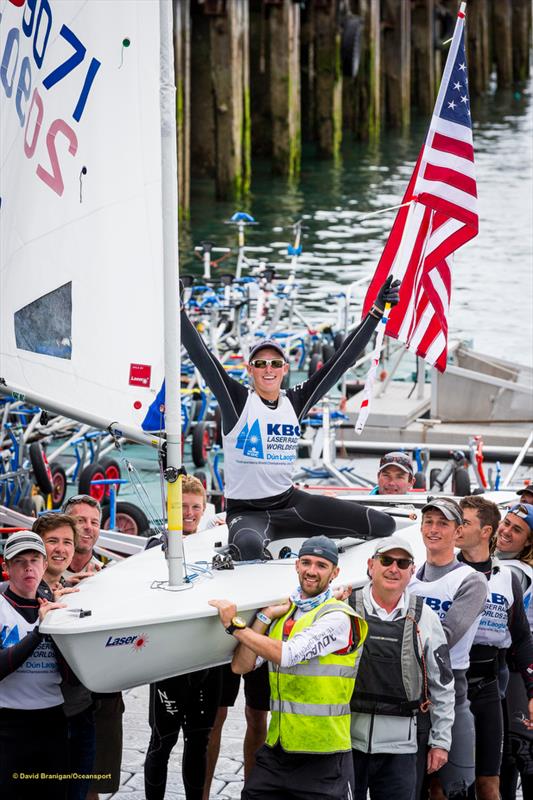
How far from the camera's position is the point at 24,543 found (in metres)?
5.05

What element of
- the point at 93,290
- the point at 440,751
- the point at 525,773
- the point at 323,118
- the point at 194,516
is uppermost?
the point at 323,118

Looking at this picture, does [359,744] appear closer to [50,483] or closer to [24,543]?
[24,543]

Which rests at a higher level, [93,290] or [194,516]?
[93,290]

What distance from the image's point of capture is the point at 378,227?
31.2 metres

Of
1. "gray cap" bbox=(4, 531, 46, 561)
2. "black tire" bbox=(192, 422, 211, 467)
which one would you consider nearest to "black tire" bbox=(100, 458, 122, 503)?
"black tire" bbox=(192, 422, 211, 467)

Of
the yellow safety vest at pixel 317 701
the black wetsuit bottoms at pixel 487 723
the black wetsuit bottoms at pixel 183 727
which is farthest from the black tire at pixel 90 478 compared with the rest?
the yellow safety vest at pixel 317 701

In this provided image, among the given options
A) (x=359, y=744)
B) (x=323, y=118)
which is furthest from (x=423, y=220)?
(x=323, y=118)

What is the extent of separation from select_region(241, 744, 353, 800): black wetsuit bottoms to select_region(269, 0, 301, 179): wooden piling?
82.0 feet

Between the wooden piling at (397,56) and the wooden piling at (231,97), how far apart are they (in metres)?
11.6

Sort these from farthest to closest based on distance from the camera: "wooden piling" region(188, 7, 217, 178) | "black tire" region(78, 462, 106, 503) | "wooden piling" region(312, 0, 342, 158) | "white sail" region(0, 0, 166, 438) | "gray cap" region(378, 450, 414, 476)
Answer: "wooden piling" region(312, 0, 342, 158), "wooden piling" region(188, 7, 217, 178), "black tire" region(78, 462, 106, 503), "gray cap" region(378, 450, 414, 476), "white sail" region(0, 0, 166, 438)

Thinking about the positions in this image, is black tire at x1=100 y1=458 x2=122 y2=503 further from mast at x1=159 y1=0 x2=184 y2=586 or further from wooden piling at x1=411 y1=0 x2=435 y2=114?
wooden piling at x1=411 y1=0 x2=435 y2=114

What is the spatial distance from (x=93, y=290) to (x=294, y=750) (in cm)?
237

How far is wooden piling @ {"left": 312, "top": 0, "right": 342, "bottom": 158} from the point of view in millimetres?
32281

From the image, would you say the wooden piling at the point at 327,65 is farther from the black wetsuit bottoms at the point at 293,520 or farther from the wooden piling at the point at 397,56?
the black wetsuit bottoms at the point at 293,520
